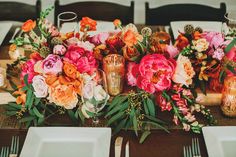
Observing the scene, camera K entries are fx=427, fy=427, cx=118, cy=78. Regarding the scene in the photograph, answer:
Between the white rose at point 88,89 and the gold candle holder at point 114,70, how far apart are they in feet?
0.59

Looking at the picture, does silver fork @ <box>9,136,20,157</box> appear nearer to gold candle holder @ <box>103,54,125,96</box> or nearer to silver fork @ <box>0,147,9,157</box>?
silver fork @ <box>0,147,9,157</box>

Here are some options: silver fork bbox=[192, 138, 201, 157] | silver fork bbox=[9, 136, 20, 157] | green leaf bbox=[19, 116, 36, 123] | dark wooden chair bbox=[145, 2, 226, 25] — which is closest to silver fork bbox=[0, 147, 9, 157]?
silver fork bbox=[9, 136, 20, 157]

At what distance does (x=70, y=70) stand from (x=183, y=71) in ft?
1.30

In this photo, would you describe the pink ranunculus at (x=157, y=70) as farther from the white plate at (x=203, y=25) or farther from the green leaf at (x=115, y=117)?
the white plate at (x=203, y=25)

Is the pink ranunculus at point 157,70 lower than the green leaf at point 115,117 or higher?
higher

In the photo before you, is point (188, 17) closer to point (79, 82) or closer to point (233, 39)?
point (233, 39)

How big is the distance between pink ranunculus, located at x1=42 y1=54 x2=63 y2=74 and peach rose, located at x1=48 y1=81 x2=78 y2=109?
43 millimetres

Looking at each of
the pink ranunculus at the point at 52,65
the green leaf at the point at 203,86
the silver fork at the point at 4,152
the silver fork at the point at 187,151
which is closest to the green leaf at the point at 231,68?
the green leaf at the point at 203,86

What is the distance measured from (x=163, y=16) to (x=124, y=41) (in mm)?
1013

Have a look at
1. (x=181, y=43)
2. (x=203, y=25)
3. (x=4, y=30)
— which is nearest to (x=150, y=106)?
(x=181, y=43)

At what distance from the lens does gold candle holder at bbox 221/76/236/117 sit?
158cm

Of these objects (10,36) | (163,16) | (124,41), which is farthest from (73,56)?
(163,16)

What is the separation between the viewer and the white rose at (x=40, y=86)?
1.49 metres

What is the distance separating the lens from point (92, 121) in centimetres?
160
